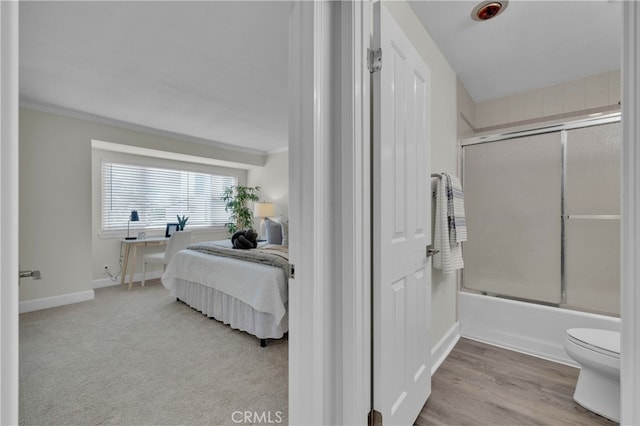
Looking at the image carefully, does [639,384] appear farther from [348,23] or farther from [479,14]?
[479,14]

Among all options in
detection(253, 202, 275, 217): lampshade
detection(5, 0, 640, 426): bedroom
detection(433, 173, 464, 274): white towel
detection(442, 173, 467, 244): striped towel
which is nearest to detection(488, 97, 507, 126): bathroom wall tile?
detection(5, 0, 640, 426): bedroom

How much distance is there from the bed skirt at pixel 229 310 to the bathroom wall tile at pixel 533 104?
117 inches

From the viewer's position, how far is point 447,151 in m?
2.30

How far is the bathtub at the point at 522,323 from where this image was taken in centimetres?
209

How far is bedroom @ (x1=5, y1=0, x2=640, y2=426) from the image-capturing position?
2111 millimetres

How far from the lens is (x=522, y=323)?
2303mm

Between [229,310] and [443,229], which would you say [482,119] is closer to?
[443,229]

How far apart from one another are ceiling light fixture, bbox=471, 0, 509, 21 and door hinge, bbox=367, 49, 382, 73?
1.01 m

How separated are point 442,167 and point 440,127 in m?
0.29

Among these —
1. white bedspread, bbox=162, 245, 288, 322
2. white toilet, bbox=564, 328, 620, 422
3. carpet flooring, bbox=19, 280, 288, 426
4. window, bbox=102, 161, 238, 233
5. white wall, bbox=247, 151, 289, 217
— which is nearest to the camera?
white toilet, bbox=564, 328, 620, 422

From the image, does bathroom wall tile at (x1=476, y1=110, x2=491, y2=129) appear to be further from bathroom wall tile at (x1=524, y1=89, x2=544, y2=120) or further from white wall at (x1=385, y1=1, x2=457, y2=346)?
white wall at (x1=385, y1=1, x2=457, y2=346)

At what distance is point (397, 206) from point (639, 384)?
33.7 inches

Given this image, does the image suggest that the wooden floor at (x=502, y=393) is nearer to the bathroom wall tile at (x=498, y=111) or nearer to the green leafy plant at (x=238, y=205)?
the bathroom wall tile at (x=498, y=111)

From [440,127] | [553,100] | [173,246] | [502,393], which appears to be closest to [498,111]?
[553,100]
